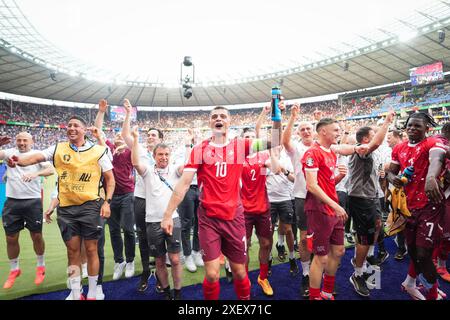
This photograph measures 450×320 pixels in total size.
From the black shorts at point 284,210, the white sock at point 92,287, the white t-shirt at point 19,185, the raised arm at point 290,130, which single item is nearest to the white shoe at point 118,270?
the white sock at point 92,287

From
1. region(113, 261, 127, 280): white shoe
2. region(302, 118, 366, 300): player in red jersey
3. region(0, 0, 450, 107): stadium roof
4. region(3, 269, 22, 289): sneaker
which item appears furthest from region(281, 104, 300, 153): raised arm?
region(0, 0, 450, 107): stadium roof

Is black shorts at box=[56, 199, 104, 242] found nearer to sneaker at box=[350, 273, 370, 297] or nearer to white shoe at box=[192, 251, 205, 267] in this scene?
white shoe at box=[192, 251, 205, 267]

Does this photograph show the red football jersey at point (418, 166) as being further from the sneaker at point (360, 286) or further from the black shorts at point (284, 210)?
the black shorts at point (284, 210)

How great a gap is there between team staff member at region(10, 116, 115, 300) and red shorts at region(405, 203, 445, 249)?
12.2 ft

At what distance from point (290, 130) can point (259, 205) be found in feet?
3.53

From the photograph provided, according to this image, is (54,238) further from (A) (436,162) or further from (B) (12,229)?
(A) (436,162)

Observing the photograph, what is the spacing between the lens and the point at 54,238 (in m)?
6.21

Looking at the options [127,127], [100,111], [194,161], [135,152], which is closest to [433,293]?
[194,161]

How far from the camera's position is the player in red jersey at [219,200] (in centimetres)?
263

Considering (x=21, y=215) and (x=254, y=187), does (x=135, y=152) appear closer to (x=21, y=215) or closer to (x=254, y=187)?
(x=254, y=187)

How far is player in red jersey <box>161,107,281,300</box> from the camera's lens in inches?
104

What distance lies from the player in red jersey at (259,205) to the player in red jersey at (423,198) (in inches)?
64.3

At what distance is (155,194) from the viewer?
3424 mm

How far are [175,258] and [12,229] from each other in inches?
109
